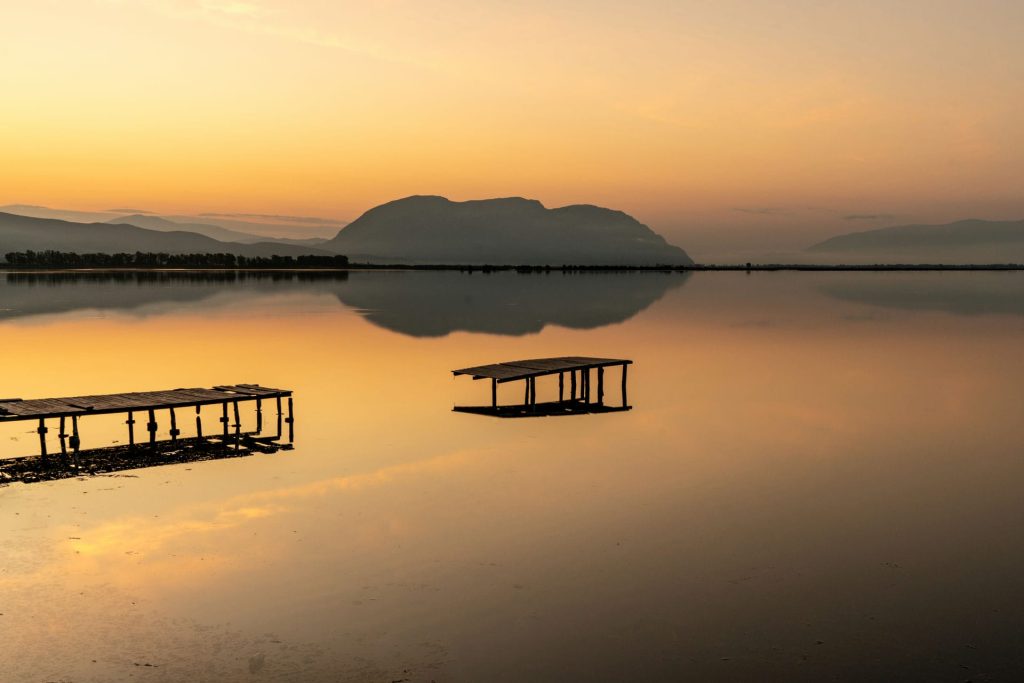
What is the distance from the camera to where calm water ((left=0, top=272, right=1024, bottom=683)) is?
1032 centimetres

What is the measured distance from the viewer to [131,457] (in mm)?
20219

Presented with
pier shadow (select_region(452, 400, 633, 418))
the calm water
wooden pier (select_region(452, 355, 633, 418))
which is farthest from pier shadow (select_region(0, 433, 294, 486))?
wooden pier (select_region(452, 355, 633, 418))

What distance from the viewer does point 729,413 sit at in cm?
2695

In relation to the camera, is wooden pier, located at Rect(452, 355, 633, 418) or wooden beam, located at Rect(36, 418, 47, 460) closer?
wooden beam, located at Rect(36, 418, 47, 460)

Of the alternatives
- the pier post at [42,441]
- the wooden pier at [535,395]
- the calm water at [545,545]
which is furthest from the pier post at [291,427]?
the pier post at [42,441]

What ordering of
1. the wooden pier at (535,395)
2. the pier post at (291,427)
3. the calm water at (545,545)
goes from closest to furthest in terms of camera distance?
the calm water at (545,545) < the pier post at (291,427) < the wooden pier at (535,395)

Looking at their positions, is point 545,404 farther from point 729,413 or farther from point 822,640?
point 822,640

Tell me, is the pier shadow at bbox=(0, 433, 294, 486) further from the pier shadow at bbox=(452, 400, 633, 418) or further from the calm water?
the pier shadow at bbox=(452, 400, 633, 418)

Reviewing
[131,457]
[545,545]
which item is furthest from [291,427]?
[545,545]

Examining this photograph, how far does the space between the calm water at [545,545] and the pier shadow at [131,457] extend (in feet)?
2.52

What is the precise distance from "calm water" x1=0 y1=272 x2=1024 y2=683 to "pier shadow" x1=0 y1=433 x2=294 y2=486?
0.77 m

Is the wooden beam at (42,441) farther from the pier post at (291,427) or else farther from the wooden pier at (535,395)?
the wooden pier at (535,395)

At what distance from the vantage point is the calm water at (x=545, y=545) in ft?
33.9

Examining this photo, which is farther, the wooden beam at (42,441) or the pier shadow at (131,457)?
the wooden beam at (42,441)
